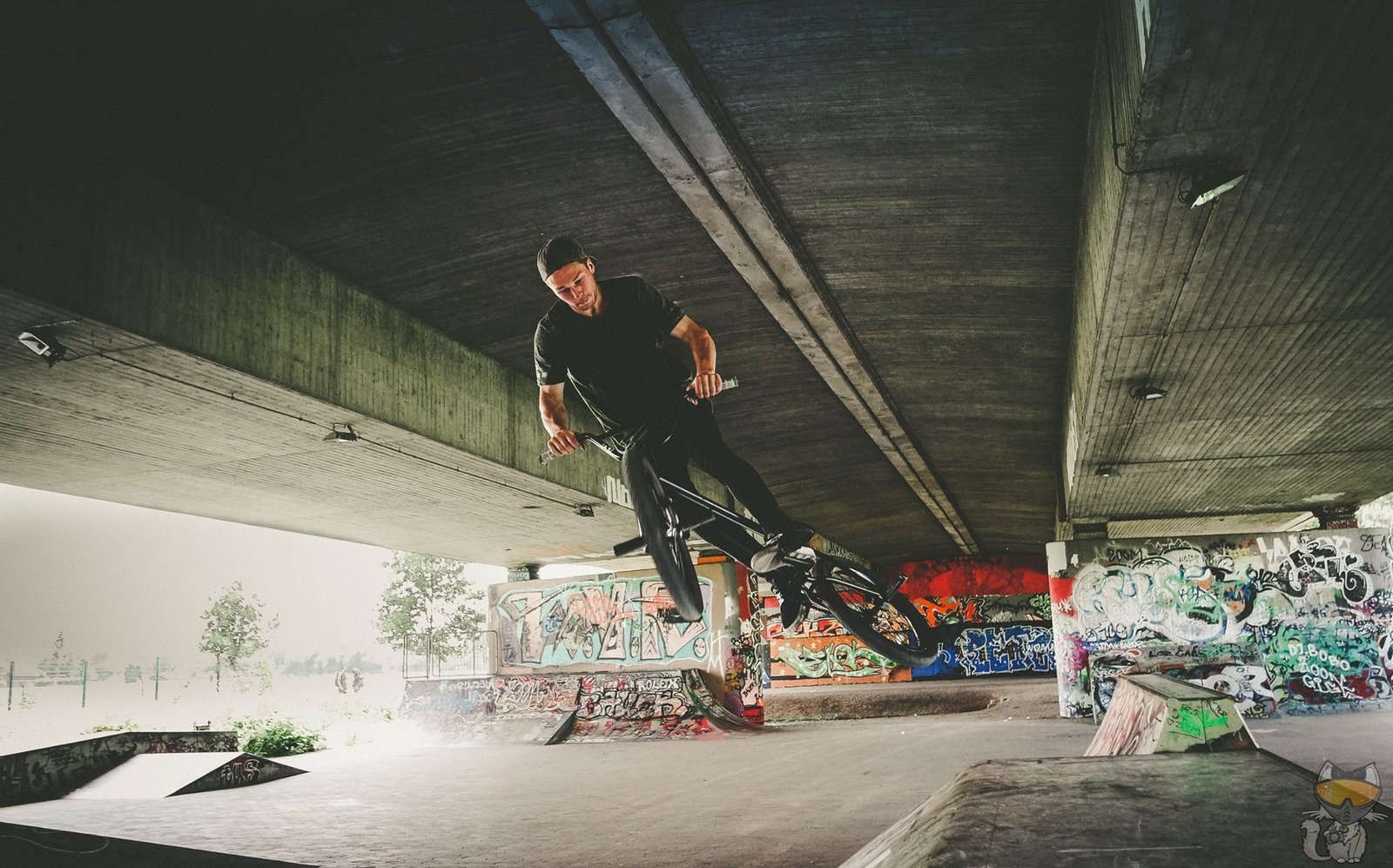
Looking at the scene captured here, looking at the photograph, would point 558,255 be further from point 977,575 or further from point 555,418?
point 977,575

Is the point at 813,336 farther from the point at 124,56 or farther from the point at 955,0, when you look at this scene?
the point at 124,56

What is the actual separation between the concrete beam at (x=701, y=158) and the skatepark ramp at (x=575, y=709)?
10591mm

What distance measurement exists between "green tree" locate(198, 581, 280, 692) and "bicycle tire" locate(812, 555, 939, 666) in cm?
6251

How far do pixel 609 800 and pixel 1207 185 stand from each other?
8508mm

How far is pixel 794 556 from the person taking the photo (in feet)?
15.4

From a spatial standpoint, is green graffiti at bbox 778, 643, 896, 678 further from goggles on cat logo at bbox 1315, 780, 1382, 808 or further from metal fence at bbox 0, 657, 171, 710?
metal fence at bbox 0, 657, 171, 710

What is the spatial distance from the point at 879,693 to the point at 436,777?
66.2ft

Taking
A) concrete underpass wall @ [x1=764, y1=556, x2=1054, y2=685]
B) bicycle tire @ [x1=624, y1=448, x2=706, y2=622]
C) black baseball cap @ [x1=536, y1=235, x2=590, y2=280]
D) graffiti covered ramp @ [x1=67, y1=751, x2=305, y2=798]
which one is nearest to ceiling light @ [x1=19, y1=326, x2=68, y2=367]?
black baseball cap @ [x1=536, y1=235, x2=590, y2=280]

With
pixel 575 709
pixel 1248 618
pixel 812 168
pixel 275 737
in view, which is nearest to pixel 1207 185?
pixel 812 168

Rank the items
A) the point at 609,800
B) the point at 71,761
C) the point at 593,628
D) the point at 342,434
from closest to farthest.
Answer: the point at 342,434 < the point at 609,800 < the point at 71,761 < the point at 593,628

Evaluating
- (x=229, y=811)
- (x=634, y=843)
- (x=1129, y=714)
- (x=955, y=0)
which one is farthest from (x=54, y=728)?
(x=955, y=0)

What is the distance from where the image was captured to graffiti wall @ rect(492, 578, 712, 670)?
70.8ft

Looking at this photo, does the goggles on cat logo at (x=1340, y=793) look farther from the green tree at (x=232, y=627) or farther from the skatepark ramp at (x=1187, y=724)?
the green tree at (x=232, y=627)

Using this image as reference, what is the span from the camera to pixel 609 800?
33.1 feet
